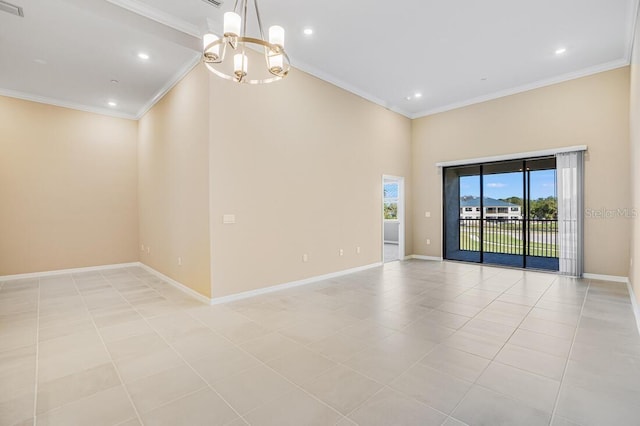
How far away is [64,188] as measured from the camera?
6.54m

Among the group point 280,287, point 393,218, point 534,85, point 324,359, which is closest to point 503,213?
point 534,85

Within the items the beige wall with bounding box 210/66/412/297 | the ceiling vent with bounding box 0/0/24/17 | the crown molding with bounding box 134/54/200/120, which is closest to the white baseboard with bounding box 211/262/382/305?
the beige wall with bounding box 210/66/412/297

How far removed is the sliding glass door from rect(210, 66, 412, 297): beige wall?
2.32 metres

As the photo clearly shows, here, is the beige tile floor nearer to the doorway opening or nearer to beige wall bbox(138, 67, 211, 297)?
beige wall bbox(138, 67, 211, 297)

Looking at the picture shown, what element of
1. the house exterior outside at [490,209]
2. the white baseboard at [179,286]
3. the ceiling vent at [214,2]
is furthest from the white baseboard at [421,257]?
the ceiling vent at [214,2]

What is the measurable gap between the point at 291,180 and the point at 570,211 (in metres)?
5.51

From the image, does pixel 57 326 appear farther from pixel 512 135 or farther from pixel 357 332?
pixel 512 135

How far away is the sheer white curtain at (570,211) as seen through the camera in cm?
567

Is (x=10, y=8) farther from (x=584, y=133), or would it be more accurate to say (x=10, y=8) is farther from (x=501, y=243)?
(x=501, y=243)

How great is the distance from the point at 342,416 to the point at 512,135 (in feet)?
23.0

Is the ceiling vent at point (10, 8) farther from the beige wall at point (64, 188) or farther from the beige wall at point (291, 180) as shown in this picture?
the beige wall at point (64, 188)

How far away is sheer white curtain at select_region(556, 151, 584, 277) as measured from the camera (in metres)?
5.67

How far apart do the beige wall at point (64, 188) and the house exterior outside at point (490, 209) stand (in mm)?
8632

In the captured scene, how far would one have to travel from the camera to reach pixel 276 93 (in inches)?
197
